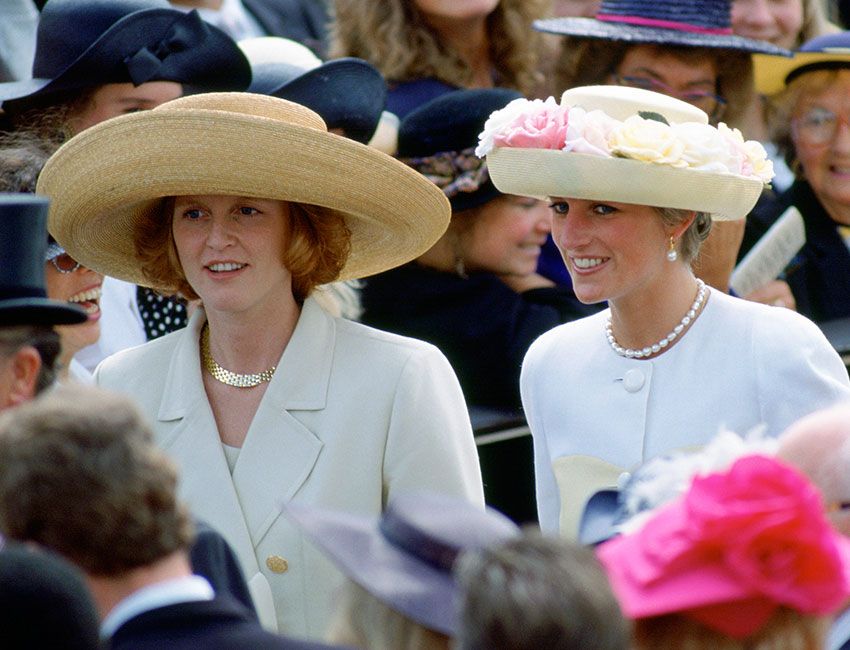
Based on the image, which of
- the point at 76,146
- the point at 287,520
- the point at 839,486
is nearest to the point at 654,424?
the point at 287,520

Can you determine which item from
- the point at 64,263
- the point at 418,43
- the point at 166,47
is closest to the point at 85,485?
the point at 64,263

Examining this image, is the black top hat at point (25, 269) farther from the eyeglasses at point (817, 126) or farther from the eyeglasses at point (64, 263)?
the eyeglasses at point (817, 126)

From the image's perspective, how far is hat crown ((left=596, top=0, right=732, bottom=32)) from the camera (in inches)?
237

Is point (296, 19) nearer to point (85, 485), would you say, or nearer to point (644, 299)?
point (644, 299)

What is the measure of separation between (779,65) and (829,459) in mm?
3691

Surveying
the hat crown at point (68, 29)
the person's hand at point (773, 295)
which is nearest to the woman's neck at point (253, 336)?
the hat crown at point (68, 29)

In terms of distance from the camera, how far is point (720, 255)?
213 inches

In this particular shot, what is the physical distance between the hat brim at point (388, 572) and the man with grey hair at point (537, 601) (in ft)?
0.57

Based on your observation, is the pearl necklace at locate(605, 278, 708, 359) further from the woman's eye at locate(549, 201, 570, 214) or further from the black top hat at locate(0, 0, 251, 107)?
the black top hat at locate(0, 0, 251, 107)

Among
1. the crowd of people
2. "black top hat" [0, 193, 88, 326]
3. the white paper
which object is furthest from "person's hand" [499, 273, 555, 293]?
"black top hat" [0, 193, 88, 326]

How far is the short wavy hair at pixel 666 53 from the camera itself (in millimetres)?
6023

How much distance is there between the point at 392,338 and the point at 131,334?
1.39 metres

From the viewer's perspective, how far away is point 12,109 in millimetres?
4898

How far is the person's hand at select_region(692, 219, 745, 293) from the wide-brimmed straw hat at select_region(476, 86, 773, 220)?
1.21m
